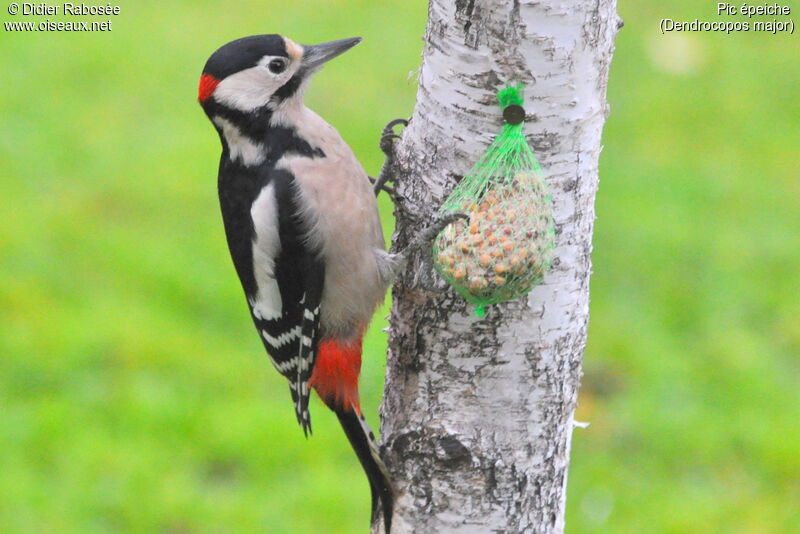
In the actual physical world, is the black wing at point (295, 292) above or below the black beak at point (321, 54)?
below

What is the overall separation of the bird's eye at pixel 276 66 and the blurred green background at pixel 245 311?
208 cm

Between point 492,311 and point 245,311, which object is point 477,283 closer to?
point 492,311

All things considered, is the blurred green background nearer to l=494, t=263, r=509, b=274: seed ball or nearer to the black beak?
the black beak

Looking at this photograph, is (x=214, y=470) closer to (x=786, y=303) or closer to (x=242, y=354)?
(x=242, y=354)

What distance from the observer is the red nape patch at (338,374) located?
3770mm

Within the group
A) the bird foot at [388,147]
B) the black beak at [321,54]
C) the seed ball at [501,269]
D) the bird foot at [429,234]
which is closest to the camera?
the seed ball at [501,269]

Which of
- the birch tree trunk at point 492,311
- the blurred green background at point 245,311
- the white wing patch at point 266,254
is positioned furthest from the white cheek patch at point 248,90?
the blurred green background at point 245,311

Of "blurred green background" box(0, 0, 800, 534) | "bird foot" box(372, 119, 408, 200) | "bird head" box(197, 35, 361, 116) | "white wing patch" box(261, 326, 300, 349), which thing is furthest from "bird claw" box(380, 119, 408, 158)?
"blurred green background" box(0, 0, 800, 534)

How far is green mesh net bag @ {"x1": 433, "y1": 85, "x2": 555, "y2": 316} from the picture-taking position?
285cm

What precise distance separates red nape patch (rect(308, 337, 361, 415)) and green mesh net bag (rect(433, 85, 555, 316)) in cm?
89

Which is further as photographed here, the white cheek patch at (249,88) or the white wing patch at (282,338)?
the white wing patch at (282,338)

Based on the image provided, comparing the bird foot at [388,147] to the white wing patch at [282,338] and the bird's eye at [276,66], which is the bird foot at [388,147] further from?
the white wing patch at [282,338]

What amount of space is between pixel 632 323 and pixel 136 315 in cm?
260

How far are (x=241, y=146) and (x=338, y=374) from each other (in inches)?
32.8
